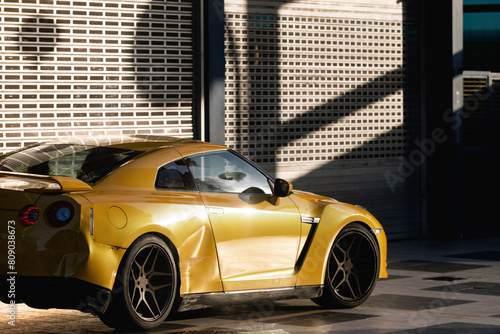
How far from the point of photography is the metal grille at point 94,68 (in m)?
11.8

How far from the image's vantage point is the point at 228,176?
28.2ft

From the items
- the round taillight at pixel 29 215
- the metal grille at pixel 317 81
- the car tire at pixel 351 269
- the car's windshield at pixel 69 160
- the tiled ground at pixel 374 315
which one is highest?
the metal grille at pixel 317 81

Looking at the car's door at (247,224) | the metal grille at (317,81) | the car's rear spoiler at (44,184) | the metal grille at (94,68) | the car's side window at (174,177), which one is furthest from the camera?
the metal grille at (317,81)

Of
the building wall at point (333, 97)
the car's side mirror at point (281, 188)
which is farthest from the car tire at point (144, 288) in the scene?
the building wall at point (333, 97)

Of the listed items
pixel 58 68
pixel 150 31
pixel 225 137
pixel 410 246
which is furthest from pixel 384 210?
pixel 58 68

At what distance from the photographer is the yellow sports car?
7117mm

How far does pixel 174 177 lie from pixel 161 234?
596 mm

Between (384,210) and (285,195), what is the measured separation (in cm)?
734

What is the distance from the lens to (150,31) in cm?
1289

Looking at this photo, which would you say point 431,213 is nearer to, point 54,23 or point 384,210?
point 384,210

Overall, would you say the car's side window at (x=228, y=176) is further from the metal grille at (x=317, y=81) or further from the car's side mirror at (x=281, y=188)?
the metal grille at (x=317, y=81)

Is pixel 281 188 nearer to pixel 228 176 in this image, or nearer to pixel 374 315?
pixel 228 176
